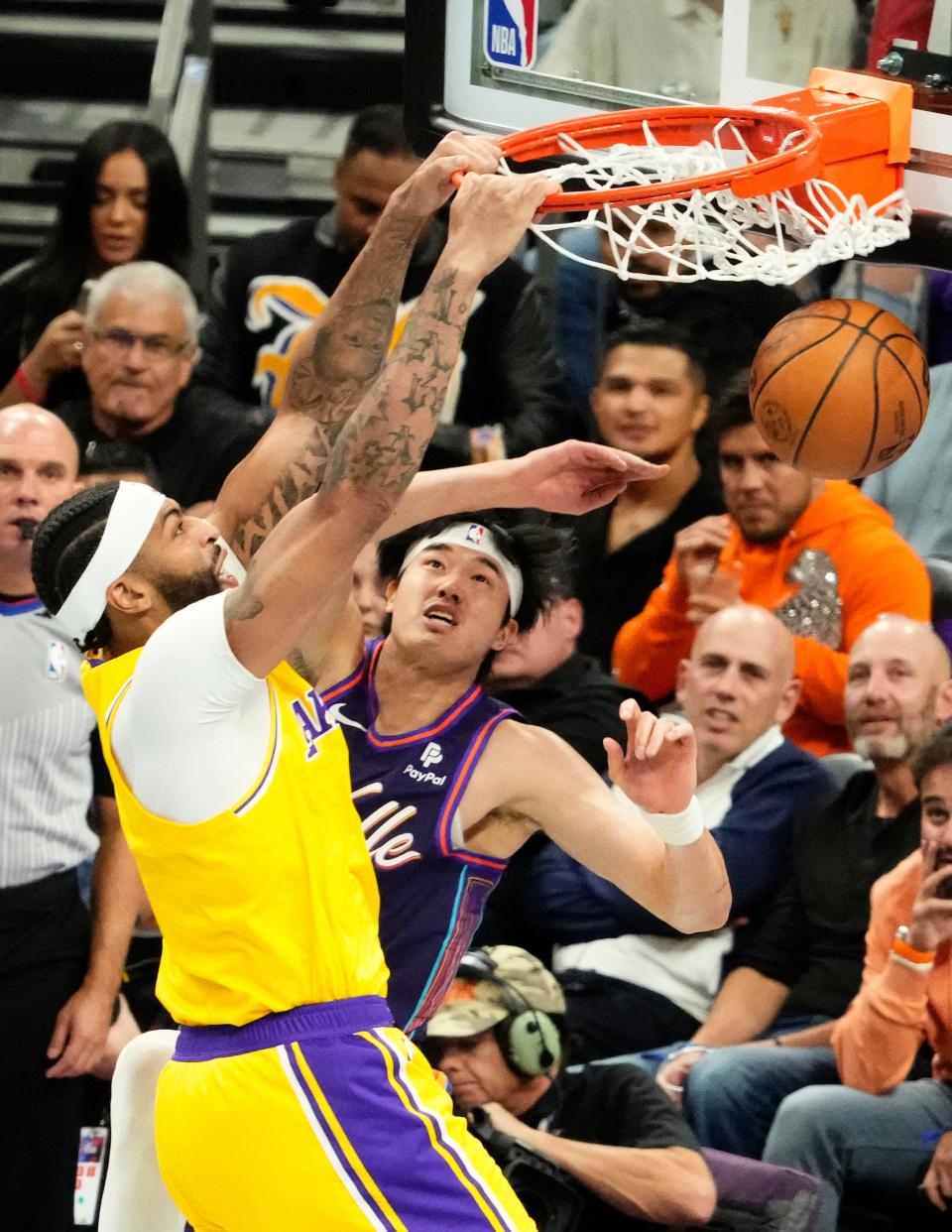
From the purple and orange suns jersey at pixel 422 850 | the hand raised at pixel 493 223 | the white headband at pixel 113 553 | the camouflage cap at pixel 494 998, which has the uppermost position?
the hand raised at pixel 493 223

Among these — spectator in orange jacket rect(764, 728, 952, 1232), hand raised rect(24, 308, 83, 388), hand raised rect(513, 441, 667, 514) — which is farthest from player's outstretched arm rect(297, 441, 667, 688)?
hand raised rect(24, 308, 83, 388)

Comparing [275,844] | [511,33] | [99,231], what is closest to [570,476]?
[275,844]

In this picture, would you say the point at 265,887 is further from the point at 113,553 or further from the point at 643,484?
the point at 643,484

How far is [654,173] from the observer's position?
393 centimetres

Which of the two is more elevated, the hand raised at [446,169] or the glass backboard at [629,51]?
the glass backboard at [629,51]

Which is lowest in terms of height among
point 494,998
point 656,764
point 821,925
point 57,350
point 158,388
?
point 494,998

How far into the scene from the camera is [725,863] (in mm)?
4930

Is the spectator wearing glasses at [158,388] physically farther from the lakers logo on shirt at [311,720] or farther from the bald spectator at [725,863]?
the lakers logo on shirt at [311,720]

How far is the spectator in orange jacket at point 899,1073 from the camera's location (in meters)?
4.50

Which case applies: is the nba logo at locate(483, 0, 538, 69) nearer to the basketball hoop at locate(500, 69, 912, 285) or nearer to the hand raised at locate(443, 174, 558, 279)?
the basketball hoop at locate(500, 69, 912, 285)

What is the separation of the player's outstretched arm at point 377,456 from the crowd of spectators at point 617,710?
87cm

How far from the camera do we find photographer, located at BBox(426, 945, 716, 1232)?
4.42 meters

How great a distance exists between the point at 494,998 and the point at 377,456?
6.42 feet

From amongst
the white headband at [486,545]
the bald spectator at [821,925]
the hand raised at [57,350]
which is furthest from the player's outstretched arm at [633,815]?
the hand raised at [57,350]
